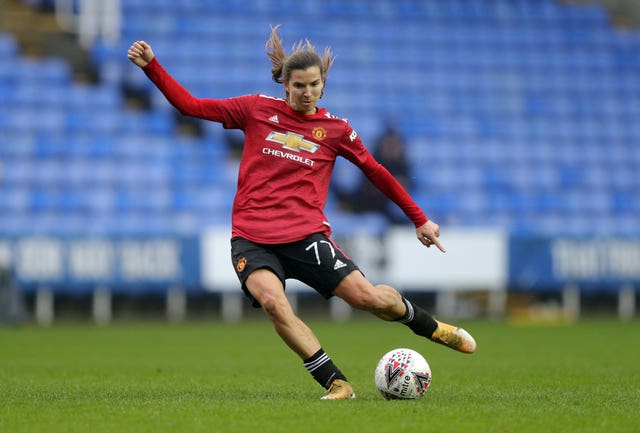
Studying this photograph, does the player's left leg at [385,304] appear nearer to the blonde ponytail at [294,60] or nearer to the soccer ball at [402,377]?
the soccer ball at [402,377]

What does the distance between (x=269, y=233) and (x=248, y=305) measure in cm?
1224

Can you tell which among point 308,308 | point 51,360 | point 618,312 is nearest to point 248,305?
point 308,308

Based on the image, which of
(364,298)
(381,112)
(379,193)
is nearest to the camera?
(364,298)

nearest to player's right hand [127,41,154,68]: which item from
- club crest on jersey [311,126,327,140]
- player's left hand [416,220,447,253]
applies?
club crest on jersey [311,126,327,140]

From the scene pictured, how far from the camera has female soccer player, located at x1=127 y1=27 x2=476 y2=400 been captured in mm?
6281

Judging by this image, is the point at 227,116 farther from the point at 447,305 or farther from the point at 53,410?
the point at 447,305

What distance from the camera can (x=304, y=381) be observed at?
7.80 metres

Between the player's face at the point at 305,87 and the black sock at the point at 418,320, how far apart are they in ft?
4.18

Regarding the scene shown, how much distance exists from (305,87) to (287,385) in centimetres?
213

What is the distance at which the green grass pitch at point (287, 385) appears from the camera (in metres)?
5.25

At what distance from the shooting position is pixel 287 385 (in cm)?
745

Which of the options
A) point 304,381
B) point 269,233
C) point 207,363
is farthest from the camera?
point 207,363

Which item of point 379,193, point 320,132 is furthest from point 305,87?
point 379,193

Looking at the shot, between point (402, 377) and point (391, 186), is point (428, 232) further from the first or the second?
point (402, 377)
